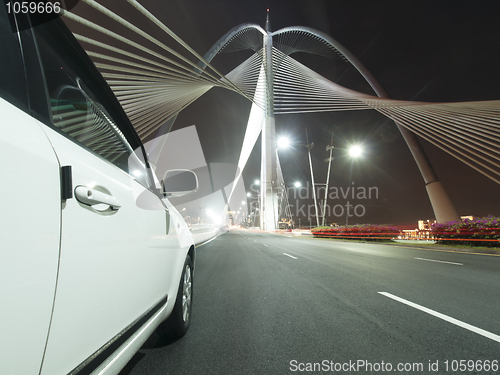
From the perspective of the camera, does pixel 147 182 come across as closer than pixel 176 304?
Yes

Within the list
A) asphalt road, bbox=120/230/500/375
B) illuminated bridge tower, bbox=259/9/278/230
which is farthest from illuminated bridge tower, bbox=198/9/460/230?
asphalt road, bbox=120/230/500/375

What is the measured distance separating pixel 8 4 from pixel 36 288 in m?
1.07

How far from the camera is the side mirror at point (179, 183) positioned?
108 inches

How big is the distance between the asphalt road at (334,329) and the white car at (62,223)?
870 mm

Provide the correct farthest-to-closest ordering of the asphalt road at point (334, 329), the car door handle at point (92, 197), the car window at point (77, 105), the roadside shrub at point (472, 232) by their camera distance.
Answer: the roadside shrub at point (472, 232) < the asphalt road at point (334, 329) < the car window at point (77, 105) < the car door handle at point (92, 197)

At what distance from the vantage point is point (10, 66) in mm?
1053

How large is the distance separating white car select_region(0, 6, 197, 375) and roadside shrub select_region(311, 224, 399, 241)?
21.7 metres

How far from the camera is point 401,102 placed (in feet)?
41.6

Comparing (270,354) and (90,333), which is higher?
(90,333)

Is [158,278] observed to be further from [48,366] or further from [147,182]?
[48,366]

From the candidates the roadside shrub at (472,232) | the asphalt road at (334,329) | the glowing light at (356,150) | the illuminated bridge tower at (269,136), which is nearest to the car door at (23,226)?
the asphalt road at (334,329)

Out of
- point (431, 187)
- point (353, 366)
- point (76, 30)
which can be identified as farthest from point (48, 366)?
point (431, 187)

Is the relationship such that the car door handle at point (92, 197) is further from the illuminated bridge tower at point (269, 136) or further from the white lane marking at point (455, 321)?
the illuminated bridge tower at point (269, 136)

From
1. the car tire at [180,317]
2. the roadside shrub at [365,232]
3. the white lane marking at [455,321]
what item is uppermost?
the car tire at [180,317]
